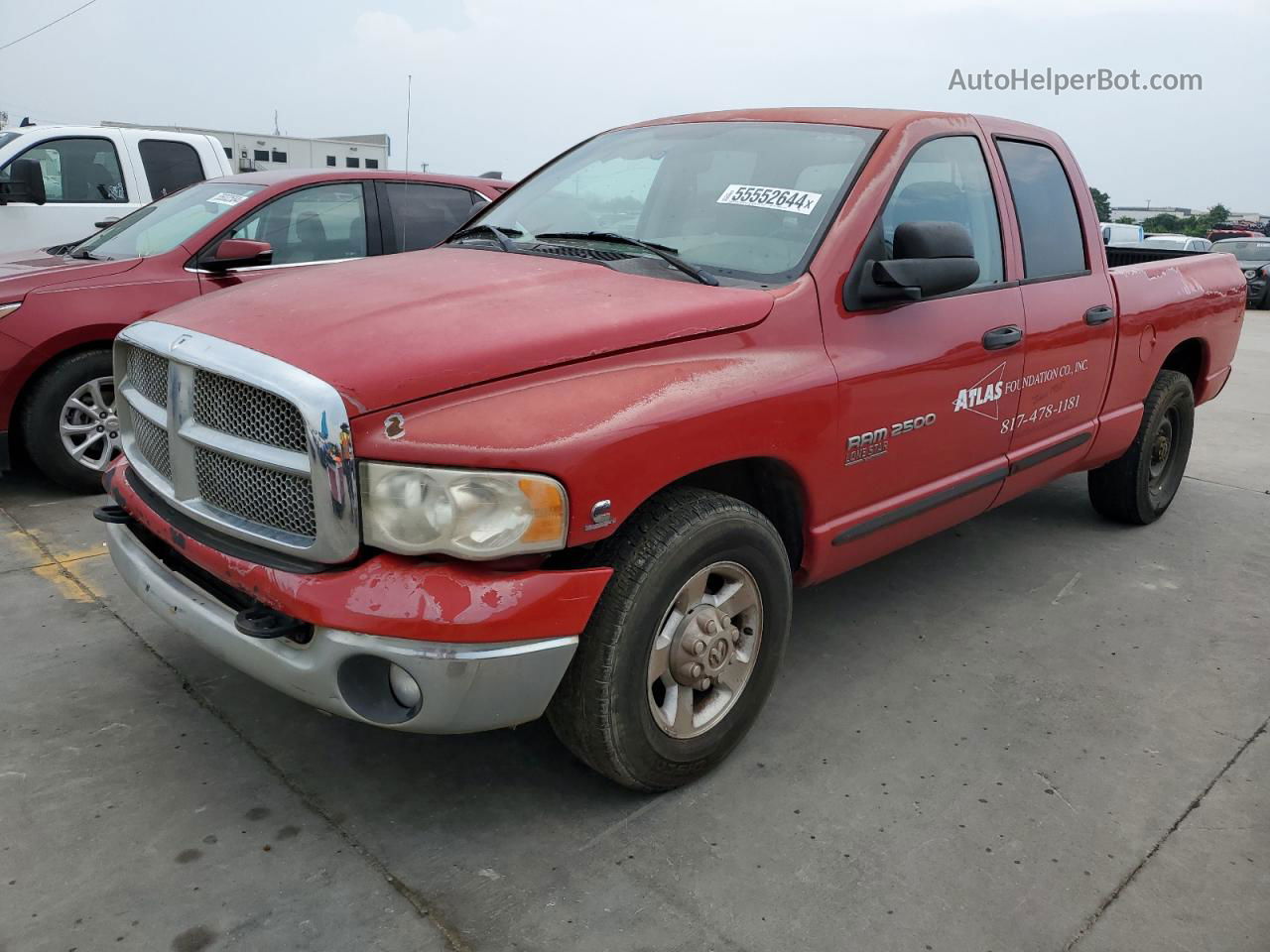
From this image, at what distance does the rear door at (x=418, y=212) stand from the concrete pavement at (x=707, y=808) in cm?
286

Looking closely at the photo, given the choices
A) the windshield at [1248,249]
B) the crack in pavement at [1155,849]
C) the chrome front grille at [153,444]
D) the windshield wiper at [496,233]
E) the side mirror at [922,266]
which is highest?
the windshield wiper at [496,233]

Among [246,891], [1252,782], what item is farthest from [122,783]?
[1252,782]

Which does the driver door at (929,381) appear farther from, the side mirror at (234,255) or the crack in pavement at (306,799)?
the side mirror at (234,255)

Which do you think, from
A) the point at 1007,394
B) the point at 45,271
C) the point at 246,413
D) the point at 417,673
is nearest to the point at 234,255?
the point at 45,271

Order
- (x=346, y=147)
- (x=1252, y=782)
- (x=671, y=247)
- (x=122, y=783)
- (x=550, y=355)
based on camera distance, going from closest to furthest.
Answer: (x=550, y=355)
(x=122, y=783)
(x=1252, y=782)
(x=671, y=247)
(x=346, y=147)

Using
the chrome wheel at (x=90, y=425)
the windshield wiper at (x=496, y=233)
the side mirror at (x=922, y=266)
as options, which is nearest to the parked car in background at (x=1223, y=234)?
the side mirror at (x=922, y=266)

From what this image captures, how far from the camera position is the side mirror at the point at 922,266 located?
9.64 ft

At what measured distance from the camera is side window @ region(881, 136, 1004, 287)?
3.29 metres

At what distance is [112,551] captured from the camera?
9.84ft

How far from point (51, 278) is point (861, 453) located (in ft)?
13.5

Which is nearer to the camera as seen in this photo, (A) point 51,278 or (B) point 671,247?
(B) point 671,247

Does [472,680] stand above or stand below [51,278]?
below

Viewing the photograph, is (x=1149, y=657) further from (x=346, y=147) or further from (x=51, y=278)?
(x=346, y=147)

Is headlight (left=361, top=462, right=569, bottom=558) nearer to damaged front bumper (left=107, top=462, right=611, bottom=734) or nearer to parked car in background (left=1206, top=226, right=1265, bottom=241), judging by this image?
damaged front bumper (left=107, top=462, right=611, bottom=734)
